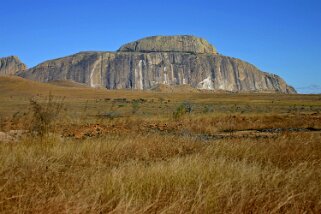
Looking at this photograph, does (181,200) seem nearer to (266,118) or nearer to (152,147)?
(152,147)

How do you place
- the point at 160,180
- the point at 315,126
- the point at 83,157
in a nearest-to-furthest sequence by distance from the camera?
1. the point at 160,180
2. the point at 83,157
3. the point at 315,126

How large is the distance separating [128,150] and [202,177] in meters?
3.25

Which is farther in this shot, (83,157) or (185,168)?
(83,157)

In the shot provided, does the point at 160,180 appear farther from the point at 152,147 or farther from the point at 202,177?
the point at 152,147

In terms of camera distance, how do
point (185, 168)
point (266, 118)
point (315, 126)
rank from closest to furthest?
point (185, 168), point (315, 126), point (266, 118)

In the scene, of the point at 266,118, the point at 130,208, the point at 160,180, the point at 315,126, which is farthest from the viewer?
the point at 266,118

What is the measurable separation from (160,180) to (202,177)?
48 cm

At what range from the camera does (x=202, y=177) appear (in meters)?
4.64

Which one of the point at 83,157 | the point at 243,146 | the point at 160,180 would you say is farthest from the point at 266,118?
the point at 160,180

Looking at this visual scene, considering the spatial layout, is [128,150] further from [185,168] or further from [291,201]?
[291,201]

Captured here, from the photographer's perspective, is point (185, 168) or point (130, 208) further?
point (185, 168)

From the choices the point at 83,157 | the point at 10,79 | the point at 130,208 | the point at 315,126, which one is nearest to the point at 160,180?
the point at 130,208

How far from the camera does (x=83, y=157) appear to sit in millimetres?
6590

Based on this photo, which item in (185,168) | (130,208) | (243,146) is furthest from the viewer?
(243,146)
